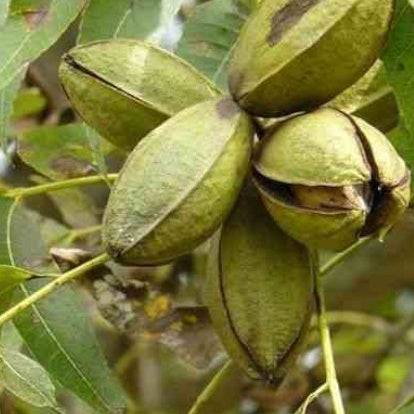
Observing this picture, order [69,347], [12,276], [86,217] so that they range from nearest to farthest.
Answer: [12,276]
[69,347]
[86,217]

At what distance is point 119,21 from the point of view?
→ 2.04 metres

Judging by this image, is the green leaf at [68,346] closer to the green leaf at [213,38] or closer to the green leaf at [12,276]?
the green leaf at [12,276]

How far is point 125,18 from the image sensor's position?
2.04 meters

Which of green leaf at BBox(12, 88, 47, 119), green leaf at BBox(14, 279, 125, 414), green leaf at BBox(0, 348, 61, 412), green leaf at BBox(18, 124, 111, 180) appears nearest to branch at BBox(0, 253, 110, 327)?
green leaf at BBox(0, 348, 61, 412)

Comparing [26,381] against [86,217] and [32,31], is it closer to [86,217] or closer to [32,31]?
A: [32,31]

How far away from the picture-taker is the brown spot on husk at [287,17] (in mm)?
1734

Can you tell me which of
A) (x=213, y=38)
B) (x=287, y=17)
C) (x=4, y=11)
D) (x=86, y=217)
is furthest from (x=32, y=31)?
(x=86, y=217)

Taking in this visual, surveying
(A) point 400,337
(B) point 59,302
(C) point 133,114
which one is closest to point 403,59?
(C) point 133,114

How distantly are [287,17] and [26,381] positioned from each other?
589mm

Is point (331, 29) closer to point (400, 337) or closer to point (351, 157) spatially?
point (351, 157)

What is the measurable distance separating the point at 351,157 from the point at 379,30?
20 centimetres

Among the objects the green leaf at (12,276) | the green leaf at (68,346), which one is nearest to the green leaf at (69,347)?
the green leaf at (68,346)

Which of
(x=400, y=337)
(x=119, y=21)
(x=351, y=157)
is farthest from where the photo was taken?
(x=400, y=337)

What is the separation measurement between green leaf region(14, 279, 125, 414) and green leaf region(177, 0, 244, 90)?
16.9 inches
